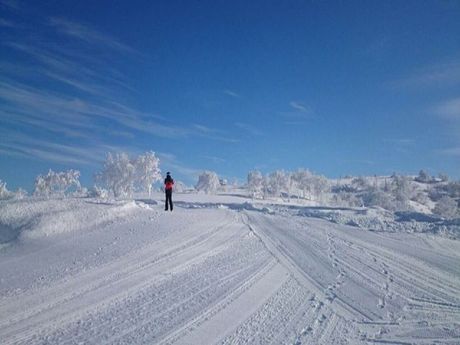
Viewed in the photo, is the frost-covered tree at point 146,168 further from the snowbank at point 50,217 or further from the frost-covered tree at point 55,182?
the snowbank at point 50,217

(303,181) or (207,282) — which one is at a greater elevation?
(303,181)

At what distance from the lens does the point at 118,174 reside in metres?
71.4

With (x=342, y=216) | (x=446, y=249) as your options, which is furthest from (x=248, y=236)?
(x=342, y=216)

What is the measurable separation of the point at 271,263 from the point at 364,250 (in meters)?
5.21

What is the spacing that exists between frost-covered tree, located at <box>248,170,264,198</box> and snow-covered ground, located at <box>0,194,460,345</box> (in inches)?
3535

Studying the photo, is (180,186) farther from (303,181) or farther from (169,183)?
(169,183)

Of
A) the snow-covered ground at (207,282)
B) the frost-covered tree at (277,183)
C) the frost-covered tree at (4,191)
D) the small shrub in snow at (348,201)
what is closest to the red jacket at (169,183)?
the snow-covered ground at (207,282)

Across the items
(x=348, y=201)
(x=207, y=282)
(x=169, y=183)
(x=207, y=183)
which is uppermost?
(x=207, y=183)

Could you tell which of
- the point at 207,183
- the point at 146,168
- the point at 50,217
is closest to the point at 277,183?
the point at 207,183

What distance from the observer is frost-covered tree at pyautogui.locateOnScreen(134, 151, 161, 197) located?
71625 millimetres

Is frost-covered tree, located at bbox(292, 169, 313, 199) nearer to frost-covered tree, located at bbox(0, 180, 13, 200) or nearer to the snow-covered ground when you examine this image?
frost-covered tree, located at bbox(0, 180, 13, 200)

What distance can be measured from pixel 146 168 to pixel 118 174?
4.89m

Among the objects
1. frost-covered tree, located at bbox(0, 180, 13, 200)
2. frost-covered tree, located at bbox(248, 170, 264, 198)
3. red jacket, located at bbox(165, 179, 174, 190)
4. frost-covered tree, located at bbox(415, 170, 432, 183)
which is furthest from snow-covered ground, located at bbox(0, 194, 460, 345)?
frost-covered tree, located at bbox(415, 170, 432, 183)

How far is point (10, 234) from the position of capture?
17.3 metres
